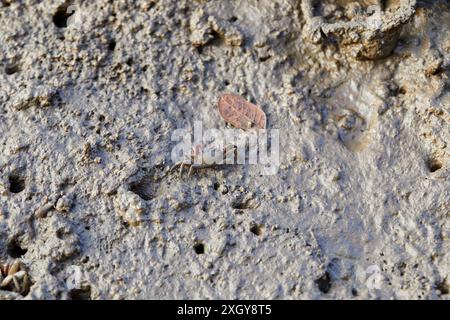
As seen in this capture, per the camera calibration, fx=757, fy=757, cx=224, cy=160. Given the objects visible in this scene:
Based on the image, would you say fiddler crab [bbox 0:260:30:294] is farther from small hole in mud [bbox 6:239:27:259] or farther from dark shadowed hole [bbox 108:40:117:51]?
dark shadowed hole [bbox 108:40:117:51]

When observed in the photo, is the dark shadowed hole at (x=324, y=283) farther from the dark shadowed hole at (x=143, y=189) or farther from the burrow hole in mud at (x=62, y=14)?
the burrow hole in mud at (x=62, y=14)

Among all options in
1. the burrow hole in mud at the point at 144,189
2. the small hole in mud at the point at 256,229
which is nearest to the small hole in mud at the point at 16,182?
the burrow hole in mud at the point at 144,189

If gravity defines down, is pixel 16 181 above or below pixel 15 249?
above

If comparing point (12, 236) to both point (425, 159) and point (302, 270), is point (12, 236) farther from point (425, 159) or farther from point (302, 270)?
point (425, 159)

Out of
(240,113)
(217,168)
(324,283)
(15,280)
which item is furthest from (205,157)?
(15,280)

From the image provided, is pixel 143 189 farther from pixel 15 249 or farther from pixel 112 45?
pixel 112 45

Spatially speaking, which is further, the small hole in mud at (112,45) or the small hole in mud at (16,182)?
the small hole in mud at (112,45)
